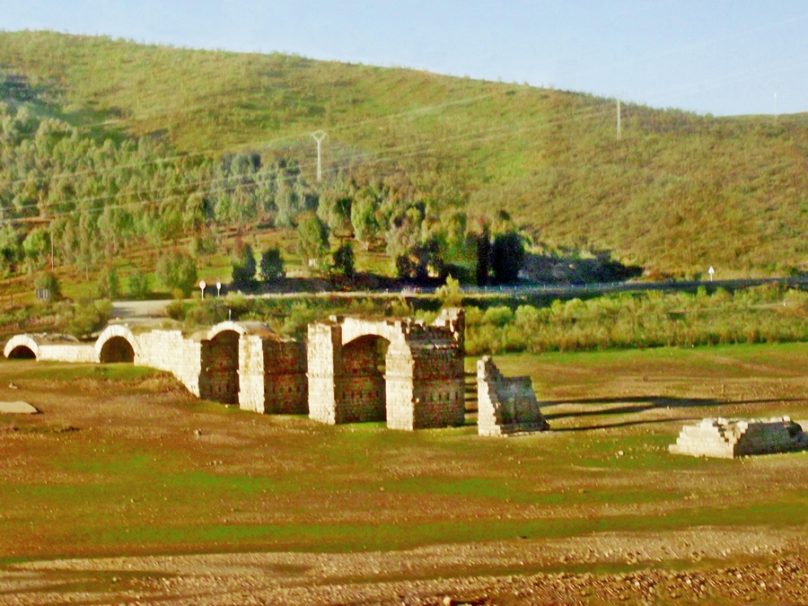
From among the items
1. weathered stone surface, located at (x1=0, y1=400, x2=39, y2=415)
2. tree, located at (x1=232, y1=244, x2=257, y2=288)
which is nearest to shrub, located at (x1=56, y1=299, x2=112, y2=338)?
tree, located at (x1=232, y1=244, x2=257, y2=288)

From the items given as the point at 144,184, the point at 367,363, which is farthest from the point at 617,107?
the point at 367,363

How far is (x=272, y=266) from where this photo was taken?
250ft

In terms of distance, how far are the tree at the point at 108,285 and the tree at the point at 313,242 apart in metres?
8.85

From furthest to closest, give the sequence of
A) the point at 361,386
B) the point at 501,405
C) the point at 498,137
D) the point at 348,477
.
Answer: the point at 498,137 < the point at 361,386 < the point at 501,405 < the point at 348,477

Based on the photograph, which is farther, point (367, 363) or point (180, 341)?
point (180, 341)

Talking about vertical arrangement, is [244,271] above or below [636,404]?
A: above

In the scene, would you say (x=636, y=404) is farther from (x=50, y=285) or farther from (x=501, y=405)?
(x=50, y=285)

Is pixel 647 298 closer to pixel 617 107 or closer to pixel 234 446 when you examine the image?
pixel 234 446

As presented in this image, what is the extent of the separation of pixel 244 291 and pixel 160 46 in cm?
9025

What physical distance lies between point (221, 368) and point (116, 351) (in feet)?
29.6

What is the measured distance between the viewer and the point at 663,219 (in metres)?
101

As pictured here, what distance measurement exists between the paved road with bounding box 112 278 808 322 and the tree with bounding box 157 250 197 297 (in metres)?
1.15

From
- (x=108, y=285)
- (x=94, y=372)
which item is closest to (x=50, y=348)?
(x=94, y=372)

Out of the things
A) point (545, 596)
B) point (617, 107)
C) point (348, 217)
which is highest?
point (617, 107)
